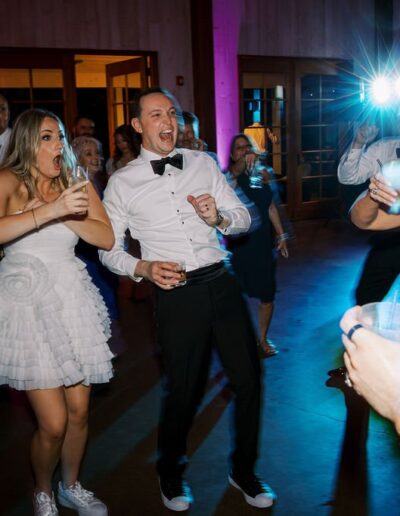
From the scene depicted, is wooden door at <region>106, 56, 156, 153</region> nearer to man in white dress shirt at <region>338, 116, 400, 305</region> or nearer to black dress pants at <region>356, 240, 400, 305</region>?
man in white dress shirt at <region>338, 116, 400, 305</region>

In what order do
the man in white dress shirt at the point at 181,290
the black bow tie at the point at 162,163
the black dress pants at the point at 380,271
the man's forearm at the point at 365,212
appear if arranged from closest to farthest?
the man's forearm at the point at 365,212, the man in white dress shirt at the point at 181,290, the black bow tie at the point at 162,163, the black dress pants at the point at 380,271

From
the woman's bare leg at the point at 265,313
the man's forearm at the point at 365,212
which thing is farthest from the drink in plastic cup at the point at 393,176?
the woman's bare leg at the point at 265,313

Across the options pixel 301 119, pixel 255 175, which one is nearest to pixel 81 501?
pixel 255 175

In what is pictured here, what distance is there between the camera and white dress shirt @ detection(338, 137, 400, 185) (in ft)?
13.4

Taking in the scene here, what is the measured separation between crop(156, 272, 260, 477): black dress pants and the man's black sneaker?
4cm

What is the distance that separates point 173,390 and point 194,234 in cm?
66

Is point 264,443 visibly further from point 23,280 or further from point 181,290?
point 23,280

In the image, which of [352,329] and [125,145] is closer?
[352,329]

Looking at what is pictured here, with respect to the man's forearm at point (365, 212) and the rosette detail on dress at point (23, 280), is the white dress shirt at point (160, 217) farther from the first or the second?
the man's forearm at point (365, 212)

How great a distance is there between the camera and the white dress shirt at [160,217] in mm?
2797

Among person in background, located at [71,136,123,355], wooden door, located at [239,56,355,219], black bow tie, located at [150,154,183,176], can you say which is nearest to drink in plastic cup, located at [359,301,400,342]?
black bow tie, located at [150,154,183,176]

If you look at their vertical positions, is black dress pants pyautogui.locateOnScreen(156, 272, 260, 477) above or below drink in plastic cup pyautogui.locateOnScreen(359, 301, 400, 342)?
below

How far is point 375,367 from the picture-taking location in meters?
1.19

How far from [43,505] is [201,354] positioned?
2.88 ft
